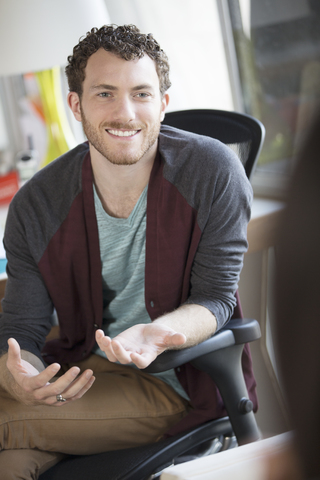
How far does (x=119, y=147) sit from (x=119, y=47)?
24 centimetres

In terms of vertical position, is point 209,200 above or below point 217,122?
below

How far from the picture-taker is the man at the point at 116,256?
124 centimetres

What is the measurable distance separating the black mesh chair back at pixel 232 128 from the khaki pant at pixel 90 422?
1.99 ft

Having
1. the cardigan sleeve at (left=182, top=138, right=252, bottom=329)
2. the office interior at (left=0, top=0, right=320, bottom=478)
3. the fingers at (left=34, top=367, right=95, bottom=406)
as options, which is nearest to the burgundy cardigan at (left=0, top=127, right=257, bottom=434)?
the cardigan sleeve at (left=182, top=138, right=252, bottom=329)

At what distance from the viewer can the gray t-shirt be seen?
1.39 m

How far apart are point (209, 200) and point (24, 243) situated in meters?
0.49

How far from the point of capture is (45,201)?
55.8 inches

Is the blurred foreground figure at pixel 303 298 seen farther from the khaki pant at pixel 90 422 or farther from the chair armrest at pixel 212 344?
the khaki pant at pixel 90 422

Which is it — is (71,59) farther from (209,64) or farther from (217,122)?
(209,64)

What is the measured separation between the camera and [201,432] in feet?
4.00

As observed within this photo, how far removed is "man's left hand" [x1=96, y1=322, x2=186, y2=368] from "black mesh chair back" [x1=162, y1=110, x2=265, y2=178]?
498mm

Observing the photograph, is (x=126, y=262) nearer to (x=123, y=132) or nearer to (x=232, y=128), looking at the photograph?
(x=123, y=132)

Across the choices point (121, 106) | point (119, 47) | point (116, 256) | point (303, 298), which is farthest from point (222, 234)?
point (303, 298)

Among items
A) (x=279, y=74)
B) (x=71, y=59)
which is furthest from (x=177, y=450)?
(x=279, y=74)
